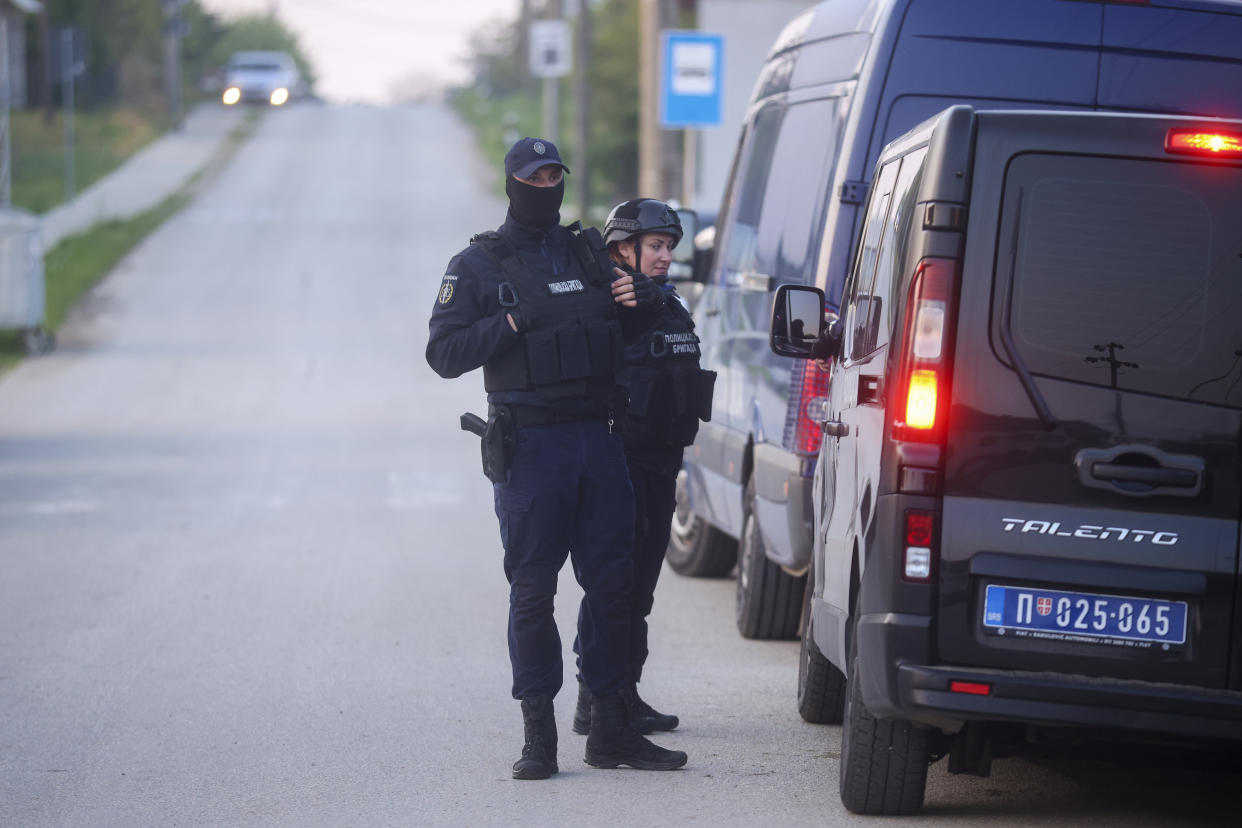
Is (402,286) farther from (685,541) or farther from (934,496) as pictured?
(934,496)

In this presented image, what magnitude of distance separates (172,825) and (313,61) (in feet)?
354

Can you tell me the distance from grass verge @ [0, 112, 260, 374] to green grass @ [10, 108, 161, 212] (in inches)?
118

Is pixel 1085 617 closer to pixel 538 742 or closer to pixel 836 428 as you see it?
pixel 836 428

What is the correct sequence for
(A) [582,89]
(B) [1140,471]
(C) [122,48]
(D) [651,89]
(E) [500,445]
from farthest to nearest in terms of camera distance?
(C) [122,48]
(A) [582,89]
(D) [651,89]
(E) [500,445]
(B) [1140,471]

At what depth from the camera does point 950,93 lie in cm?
693

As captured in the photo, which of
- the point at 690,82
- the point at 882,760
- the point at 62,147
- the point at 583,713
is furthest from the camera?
the point at 62,147

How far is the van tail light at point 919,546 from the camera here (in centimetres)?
482

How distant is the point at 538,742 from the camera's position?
5.91m

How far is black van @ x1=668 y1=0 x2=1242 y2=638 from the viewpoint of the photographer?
6.95m

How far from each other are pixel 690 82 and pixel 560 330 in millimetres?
11556

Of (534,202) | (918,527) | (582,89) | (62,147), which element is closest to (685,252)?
(534,202)

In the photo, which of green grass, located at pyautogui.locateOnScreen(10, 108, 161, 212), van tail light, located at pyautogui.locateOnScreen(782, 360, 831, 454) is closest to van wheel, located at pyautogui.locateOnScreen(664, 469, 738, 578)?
van tail light, located at pyautogui.locateOnScreen(782, 360, 831, 454)

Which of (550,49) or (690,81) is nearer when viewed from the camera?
(690,81)

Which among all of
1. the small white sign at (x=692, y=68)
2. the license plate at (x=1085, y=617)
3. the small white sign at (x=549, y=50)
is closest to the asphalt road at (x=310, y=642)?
the license plate at (x=1085, y=617)
